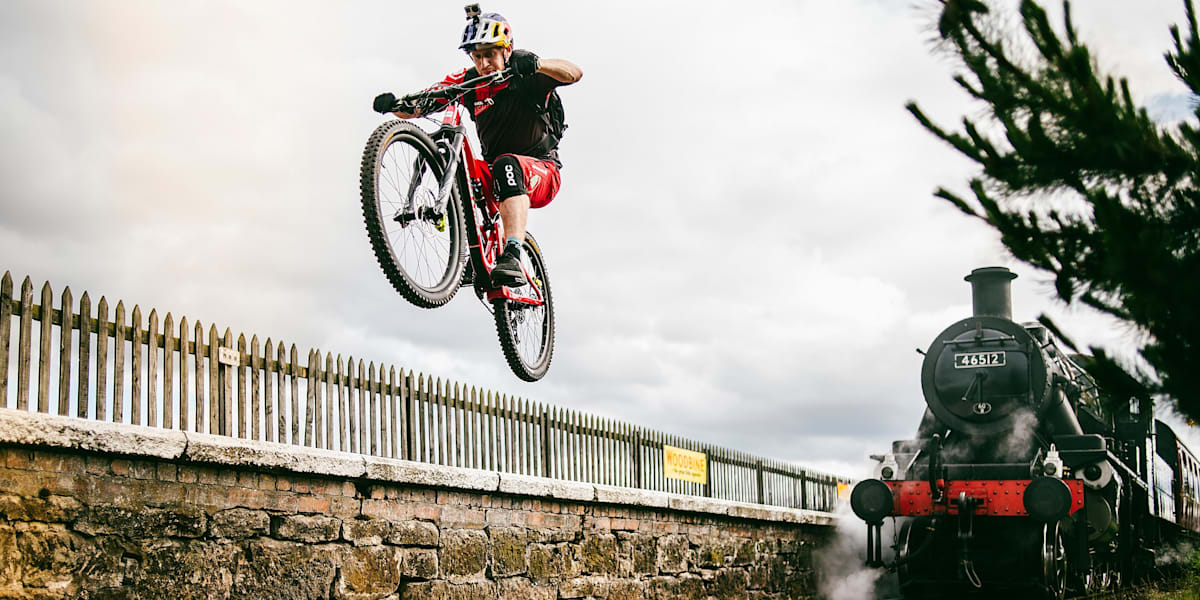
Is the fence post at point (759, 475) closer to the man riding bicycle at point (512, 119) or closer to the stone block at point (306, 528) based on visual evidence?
the man riding bicycle at point (512, 119)

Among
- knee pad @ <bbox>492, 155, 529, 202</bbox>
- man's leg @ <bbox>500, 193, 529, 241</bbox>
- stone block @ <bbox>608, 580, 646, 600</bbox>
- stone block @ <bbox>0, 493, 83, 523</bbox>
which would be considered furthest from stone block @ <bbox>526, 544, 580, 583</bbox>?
stone block @ <bbox>0, 493, 83, 523</bbox>

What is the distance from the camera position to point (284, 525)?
19.3 feet

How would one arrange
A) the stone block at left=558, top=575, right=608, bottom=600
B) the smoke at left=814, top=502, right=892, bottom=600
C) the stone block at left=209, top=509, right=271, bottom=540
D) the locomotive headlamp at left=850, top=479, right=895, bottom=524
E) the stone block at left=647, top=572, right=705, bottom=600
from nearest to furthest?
1. the stone block at left=209, top=509, right=271, bottom=540
2. the stone block at left=558, top=575, right=608, bottom=600
3. the stone block at left=647, top=572, right=705, bottom=600
4. the locomotive headlamp at left=850, top=479, right=895, bottom=524
5. the smoke at left=814, top=502, right=892, bottom=600

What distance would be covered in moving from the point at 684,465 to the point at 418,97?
549 cm

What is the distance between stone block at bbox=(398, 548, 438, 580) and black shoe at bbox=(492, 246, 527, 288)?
1827 millimetres

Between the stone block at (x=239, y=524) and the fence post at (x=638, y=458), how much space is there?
4647 mm

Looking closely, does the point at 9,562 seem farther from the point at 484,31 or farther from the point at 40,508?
the point at 484,31

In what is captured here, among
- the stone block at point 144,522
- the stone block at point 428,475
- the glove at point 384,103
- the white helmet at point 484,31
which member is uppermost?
the white helmet at point 484,31

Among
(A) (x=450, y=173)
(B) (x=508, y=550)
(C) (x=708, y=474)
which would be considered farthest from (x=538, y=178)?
(C) (x=708, y=474)

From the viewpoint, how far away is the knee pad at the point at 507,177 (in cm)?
709

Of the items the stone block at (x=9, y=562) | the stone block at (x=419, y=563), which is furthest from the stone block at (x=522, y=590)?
the stone block at (x=9, y=562)

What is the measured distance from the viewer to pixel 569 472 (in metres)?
8.88

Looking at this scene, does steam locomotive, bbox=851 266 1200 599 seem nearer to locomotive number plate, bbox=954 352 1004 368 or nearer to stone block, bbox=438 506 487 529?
locomotive number plate, bbox=954 352 1004 368

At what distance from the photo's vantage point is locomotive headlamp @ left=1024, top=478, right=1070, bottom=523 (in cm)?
922
